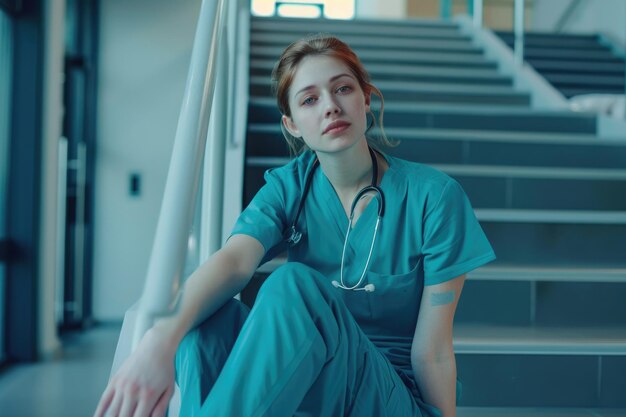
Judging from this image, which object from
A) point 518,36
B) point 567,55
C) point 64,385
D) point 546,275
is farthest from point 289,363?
point 567,55

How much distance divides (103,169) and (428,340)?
3513mm

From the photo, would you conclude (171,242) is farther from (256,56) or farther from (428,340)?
(256,56)

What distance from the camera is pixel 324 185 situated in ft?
4.21

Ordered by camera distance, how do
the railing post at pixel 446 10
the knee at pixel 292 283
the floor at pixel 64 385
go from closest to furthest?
the knee at pixel 292 283 → the floor at pixel 64 385 → the railing post at pixel 446 10

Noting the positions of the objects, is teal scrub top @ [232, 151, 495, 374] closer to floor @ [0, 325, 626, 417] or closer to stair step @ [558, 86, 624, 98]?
floor @ [0, 325, 626, 417]

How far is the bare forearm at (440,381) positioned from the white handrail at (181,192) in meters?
0.50

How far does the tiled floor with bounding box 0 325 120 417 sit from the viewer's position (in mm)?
2303

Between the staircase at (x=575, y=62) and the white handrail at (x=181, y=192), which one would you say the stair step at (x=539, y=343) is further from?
the staircase at (x=575, y=62)

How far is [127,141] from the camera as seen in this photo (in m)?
4.27

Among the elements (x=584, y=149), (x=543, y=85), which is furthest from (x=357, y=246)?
(x=543, y=85)

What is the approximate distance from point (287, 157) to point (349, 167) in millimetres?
975

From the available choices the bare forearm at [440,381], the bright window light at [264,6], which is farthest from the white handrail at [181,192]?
the bright window light at [264,6]

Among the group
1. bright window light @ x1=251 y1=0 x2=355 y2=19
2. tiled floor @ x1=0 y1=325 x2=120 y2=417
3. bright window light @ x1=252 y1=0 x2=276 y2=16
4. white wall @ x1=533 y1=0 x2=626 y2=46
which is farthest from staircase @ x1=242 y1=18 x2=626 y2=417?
bright window light @ x1=251 y1=0 x2=355 y2=19

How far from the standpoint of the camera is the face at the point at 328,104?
46.5 inches
